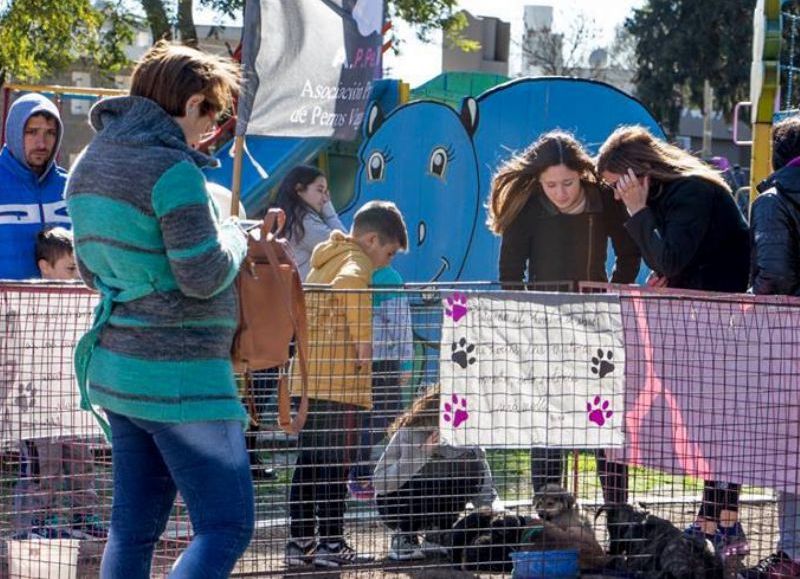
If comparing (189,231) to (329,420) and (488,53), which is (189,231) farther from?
(488,53)

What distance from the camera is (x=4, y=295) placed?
17.4ft

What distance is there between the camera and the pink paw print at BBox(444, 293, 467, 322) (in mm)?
5430

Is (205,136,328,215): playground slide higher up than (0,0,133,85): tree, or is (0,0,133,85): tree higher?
(0,0,133,85): tree

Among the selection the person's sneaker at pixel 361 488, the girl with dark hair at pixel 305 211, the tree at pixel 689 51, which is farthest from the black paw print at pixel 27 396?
the tree at pixel 689 51

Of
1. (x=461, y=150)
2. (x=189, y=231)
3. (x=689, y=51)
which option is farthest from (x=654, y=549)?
(x=689, y=51)

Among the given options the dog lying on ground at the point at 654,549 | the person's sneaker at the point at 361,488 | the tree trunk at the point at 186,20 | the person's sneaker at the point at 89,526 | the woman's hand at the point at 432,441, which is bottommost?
the dog lying on ground at the point at 654,549

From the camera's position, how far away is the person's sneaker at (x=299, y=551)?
5750 mm

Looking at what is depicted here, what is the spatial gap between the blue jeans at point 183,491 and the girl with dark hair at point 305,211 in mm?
4642

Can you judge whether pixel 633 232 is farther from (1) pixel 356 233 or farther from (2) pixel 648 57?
(2) pixel 648 57

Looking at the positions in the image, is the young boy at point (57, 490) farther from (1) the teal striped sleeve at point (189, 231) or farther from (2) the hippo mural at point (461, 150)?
(2) the hippo mural at point (461, 150)

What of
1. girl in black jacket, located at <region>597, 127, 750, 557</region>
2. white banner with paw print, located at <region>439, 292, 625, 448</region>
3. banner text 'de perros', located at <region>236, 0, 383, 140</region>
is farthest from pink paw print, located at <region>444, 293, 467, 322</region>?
banner text 'de perros', located at <region>236, 0, 383, 140</region>

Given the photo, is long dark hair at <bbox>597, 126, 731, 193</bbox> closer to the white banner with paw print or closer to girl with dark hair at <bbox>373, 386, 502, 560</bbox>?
the white banner with paw print

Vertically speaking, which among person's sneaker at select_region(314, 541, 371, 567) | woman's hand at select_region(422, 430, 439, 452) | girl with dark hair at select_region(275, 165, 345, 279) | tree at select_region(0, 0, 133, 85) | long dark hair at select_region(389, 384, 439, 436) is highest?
tree at select_region(0, 0, 133, 85)

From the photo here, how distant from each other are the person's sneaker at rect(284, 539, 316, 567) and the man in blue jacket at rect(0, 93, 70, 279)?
6.86 feet
